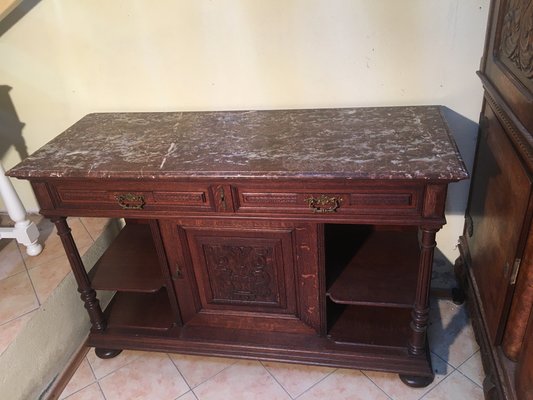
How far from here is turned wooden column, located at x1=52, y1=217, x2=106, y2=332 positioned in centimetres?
150

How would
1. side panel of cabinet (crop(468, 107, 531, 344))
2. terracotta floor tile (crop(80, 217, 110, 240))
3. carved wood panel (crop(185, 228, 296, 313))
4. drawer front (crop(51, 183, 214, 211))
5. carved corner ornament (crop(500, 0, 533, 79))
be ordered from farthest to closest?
terracotta floor tile (crop(80, 217, 110, 240)) < carved wood panel (crop(185, 228, 296, 313)) < drawer front (crop(51, 183, 214, 211)) < side panel of cabinet (crop(468, 107, 531, 344)) < carved corner ornament (crop(500, 0, 533, 79))

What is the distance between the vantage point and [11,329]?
61.5 inches

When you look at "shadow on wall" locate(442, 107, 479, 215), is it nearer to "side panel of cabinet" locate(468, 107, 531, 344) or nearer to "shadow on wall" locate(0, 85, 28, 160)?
"side panel of cabinet" locate(468, 107, 531, 344)

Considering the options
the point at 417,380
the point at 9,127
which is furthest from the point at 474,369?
the point at 9,127

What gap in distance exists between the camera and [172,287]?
1.59 meters

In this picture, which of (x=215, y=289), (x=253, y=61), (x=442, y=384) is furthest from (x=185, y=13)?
(x=442, y=384)

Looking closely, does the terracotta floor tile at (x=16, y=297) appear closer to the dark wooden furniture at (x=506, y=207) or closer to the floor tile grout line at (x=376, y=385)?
the floor tile grout line at (x=376, y=385)

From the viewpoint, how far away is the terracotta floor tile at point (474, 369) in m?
1.55

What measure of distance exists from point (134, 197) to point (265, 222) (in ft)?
1.32

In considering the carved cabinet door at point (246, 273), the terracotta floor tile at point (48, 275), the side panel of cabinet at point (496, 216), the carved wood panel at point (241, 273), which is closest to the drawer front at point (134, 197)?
the carved cabinet door at point (246, 273)

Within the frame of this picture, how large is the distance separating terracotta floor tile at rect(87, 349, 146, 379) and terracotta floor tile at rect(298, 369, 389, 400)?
69cm

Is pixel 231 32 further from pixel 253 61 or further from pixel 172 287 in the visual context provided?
pixel 172 287

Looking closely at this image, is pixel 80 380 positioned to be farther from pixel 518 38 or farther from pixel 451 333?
pixel 518 38

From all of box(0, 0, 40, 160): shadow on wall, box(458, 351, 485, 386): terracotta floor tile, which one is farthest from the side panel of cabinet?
box(0, 0, 40, 160): shadow on wall
